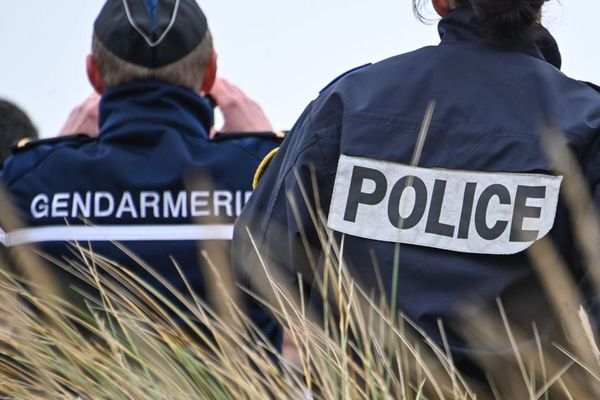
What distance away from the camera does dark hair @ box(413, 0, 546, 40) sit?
2.26 m

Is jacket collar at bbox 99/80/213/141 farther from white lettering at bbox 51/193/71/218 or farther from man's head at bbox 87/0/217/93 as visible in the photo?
white lettering at bbox 51/193/71/218

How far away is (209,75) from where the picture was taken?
326cm

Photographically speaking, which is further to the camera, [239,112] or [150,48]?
[239,112]

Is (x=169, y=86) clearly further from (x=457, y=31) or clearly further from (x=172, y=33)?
(x=457, y=31)

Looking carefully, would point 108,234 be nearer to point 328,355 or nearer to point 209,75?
point 209,75

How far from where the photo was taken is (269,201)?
7.61 feet

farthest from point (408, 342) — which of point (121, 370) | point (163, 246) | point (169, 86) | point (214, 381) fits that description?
point (169, 86)

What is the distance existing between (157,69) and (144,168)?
1.00 ft

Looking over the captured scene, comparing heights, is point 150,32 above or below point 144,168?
above

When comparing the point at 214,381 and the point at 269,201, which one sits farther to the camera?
the point at 269,201

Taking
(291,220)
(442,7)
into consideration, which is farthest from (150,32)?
(291,220)

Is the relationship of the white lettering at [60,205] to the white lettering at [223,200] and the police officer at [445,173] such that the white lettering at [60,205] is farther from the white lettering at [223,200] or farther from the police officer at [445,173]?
the police officer at [445,173]

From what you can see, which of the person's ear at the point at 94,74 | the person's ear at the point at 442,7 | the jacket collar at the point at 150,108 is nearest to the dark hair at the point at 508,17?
the person's ear at the point at 442,7

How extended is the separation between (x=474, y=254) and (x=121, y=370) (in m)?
0.60
